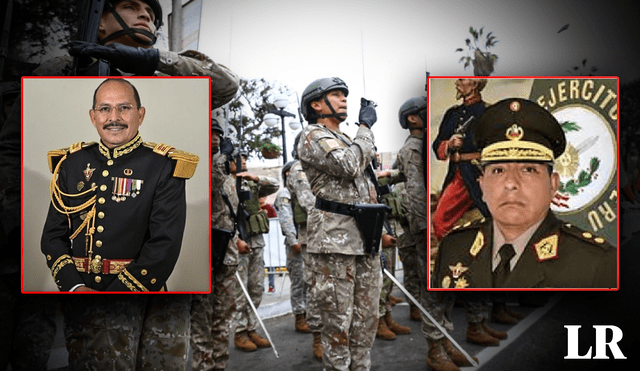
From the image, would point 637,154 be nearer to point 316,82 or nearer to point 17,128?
point 316,82

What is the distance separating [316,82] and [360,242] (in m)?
1.05

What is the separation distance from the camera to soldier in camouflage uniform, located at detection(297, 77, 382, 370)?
2684 millimetres

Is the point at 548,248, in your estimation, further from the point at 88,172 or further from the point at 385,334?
the point at 88,172

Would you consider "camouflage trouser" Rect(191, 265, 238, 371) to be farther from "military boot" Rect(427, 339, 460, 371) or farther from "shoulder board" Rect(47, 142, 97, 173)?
"military boot" Rect(427, 339, 460, 371)

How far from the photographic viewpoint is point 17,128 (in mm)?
2533

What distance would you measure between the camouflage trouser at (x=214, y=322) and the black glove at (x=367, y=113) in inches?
52.8

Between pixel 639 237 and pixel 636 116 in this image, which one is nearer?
pixel 636 116

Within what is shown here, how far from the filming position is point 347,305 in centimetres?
270

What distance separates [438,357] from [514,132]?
1.54 meters

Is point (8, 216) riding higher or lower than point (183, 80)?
lower

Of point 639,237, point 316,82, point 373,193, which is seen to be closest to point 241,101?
point 316,82

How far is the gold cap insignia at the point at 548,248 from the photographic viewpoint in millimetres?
2934

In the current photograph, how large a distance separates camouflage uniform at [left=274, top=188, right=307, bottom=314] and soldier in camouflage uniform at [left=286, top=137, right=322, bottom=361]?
0.18 metres

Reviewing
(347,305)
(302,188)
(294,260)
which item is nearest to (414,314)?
(294,260)
